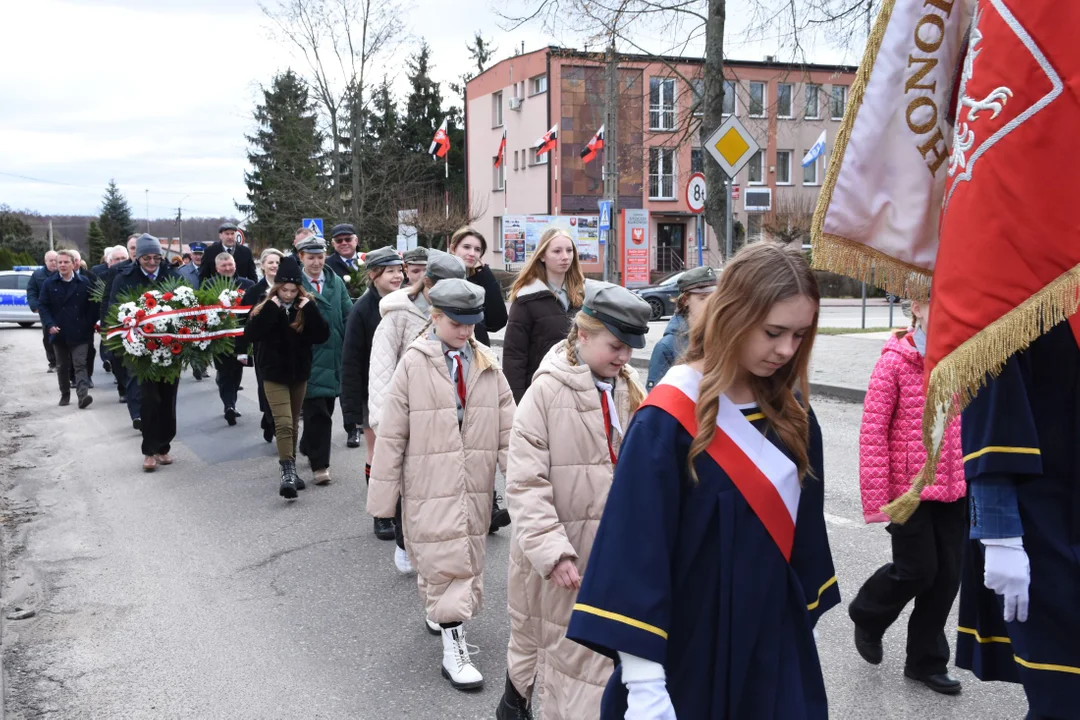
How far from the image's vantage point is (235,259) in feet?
46.7

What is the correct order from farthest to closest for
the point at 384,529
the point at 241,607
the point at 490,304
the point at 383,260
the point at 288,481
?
the point at 288,481, the point at 490,304, the point at 383,260, the point at 384,529, the point at 241,607

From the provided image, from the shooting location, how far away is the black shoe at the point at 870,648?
4574 millimetres

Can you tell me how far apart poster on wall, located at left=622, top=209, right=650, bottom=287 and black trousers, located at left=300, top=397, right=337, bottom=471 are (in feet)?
61.8

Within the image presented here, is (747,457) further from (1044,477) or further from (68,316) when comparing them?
(68,316)

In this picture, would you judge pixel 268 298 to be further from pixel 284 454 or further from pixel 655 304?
pixel 655 304

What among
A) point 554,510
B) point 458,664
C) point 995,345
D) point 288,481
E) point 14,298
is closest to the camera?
point 995,345

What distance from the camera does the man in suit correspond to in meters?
13.5

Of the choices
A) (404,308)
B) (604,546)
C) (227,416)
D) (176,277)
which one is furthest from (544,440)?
(227,416)

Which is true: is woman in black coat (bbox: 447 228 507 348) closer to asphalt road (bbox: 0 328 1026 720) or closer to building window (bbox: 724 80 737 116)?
asphalt road (bbox: 0 328 1026 720)

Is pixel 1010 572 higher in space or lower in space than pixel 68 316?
lower

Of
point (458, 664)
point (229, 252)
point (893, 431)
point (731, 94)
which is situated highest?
point (731, 94)

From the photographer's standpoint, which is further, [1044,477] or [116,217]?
[116,217]

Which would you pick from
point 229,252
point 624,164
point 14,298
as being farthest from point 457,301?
point 624,164

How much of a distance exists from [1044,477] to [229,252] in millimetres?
12145
